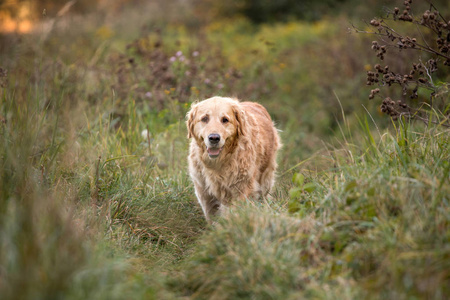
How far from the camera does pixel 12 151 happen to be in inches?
135

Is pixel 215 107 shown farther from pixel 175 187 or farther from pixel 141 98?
pixel 141 98

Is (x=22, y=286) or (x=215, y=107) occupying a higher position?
(x=215, y=107)

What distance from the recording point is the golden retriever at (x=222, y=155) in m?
4.55

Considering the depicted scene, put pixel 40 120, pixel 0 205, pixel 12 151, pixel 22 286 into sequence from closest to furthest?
1. pixel 22 286
2. pixel 0 205
3. pixel 12 151
4. pixel 40 120

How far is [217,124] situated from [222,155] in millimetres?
353

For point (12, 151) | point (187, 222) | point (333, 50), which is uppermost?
point (333, 50)

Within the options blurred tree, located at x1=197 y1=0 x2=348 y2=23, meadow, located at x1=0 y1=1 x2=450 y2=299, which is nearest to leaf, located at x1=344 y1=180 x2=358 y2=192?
meadow, located at x1=0 y1=1 x2=450 y2=299

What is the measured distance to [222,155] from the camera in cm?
466

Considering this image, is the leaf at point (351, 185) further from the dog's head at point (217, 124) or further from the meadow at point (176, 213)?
the dog's head at point (217, 124)

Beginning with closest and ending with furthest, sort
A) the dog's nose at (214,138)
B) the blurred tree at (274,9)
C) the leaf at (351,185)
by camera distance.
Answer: the leaf at (351,185)
the dog's nose at (214,138)
the blurred tree at (274,9)

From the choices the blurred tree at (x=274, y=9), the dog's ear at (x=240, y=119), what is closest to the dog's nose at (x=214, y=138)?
the dog's ear at (x=240, y=119)

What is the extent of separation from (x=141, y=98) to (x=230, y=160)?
274 centimetres

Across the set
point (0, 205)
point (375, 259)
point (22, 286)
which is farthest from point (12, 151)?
point (375, 259)

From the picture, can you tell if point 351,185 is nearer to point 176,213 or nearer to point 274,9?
point 176,213
